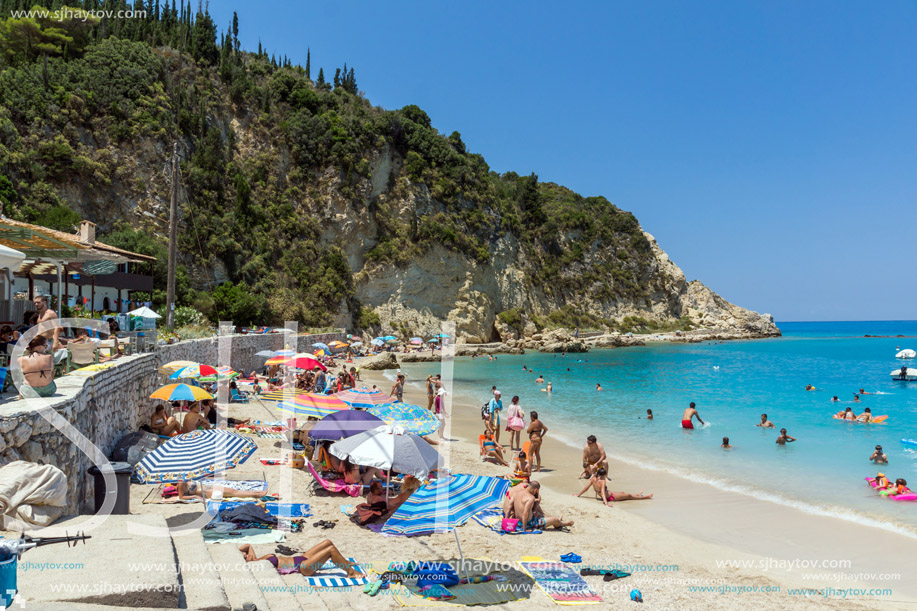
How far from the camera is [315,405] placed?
10.4 meters

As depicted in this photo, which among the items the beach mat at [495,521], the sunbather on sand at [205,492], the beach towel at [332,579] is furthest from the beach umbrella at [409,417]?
the beach towel at [332,579]

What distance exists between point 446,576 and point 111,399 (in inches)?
259

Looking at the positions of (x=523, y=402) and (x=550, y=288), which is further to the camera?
(x=550, y=288)

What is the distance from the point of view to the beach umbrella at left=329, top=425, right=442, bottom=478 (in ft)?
23.1

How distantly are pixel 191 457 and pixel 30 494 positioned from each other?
262 cm

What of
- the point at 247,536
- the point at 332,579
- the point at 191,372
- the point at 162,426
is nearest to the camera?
the point at 332,579

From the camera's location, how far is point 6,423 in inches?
A: 199

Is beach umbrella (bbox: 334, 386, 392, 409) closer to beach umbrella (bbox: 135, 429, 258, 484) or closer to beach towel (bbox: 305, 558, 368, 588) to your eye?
beach umbrella (bbox: 135, 429, 258, 484)

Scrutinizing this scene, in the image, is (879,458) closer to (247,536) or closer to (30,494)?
(247,536)

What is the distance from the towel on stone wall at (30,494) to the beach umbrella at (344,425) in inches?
165

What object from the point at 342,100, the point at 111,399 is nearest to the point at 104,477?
the point at 111,399

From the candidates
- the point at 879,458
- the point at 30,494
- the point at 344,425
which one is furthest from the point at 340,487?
the point at 879,458

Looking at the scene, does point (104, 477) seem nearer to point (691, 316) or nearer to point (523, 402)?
point (523, 402)

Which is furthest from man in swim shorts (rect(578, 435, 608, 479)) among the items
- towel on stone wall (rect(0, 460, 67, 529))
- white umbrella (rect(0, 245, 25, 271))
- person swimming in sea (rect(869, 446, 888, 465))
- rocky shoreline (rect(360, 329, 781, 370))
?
rocky shoreline (rect(360, 329, 781, 370))
